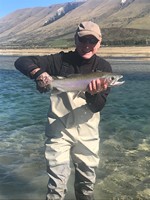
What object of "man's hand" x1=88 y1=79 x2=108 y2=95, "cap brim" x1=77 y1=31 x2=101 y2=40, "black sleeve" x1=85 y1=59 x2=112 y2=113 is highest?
"cap brim" x1=77 y1=31 x2=101 y2=40

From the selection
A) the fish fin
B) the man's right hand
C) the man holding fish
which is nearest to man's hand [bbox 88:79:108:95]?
the man holding fish

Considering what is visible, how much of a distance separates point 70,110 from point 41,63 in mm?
932

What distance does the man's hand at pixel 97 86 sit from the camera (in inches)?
245

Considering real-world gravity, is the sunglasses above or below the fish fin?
above

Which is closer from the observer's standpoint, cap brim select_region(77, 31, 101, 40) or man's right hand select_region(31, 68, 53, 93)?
man's right hand select_region(31, 68, 53, 93)

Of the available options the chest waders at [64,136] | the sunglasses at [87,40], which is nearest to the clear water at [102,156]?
the chest waders at [64,136]

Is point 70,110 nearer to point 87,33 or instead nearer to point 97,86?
point 97,86

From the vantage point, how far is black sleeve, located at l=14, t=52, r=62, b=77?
259 inches

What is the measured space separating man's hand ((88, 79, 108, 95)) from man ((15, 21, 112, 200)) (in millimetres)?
106

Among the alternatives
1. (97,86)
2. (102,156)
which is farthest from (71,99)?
(102,156)

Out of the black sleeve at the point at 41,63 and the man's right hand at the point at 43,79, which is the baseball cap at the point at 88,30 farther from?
the man's right hand at the point at 43,79

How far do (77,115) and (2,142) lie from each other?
7.45 meters

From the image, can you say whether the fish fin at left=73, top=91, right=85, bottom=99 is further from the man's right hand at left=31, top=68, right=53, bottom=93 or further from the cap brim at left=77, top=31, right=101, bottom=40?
the cap brim at left=77, top=31, right=101, bottom=40

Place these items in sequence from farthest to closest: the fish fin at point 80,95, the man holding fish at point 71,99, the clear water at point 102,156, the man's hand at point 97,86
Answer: the clear water at point 102,156, the fish fin at point 80,95, the man holding fish at point 71,99, the man's hand at point 97,86
